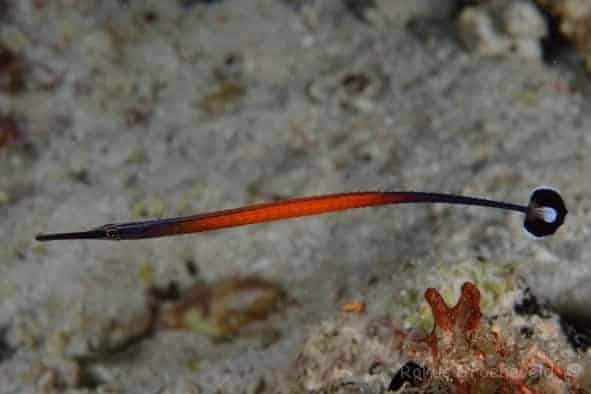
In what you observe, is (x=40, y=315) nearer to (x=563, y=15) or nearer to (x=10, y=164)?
(x=10, y=164)

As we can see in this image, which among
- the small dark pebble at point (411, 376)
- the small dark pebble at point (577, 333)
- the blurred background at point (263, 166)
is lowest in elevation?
the small dark pebble at point (411, 376)

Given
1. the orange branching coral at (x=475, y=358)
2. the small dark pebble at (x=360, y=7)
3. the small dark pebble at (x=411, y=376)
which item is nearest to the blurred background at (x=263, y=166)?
the small dark pebble at (x=360, y=7)

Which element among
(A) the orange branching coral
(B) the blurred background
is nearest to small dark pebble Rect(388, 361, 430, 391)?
(A) the orange branching coral

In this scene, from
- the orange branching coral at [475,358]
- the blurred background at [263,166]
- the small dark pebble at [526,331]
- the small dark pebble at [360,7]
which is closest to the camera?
the orange branching coral at [475,358]

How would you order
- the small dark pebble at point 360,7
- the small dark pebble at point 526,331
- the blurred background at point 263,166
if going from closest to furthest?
the small dark pebble at point 526,331 < the blurred background at point 263,166 < the small dark pebble at point 360,7

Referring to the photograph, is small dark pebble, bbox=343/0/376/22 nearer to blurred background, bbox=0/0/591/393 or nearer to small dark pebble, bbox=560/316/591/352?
blurred background, bbox=0/0/591/393

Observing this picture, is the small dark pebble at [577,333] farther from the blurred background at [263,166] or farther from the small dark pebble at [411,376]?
the small dark pebble at [411,376]

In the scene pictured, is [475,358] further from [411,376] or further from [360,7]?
[360,7]
